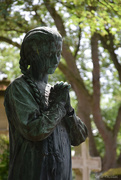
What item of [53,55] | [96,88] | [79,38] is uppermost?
[79,38]

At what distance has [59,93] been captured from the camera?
133 inches

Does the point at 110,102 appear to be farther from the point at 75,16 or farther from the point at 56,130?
Answer: the point at 56,130

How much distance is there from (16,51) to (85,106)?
5.92 m

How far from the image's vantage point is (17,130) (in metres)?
3.24

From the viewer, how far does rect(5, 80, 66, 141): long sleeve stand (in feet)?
10.0

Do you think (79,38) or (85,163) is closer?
(85,163)

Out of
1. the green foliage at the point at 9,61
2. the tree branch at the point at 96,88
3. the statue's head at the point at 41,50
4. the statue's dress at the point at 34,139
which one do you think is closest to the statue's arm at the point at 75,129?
the statue's dress at the point at 34,139

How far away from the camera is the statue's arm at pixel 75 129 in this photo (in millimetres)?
3459

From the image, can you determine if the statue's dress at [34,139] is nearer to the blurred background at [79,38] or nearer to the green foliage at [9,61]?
the blurred background at [79,38]

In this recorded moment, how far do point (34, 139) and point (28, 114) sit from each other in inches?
8.5

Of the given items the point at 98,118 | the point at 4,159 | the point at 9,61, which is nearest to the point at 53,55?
the point at 4,159

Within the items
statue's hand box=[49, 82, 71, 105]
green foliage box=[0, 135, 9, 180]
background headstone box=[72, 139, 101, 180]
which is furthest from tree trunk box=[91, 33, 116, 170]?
statue's hand box=[49, 82, 71, 105]

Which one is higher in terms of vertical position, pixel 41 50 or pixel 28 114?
pixel 41 50

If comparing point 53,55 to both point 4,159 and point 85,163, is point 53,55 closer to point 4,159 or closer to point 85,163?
point 4,159
